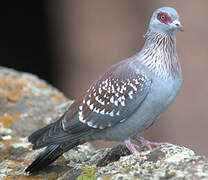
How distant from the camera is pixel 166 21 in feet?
14.0

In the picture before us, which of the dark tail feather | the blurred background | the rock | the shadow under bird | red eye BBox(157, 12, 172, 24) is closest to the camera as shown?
the rock

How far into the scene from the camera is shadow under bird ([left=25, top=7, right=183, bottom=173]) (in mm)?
4113

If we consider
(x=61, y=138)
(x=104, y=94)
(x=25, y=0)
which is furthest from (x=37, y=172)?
(x=25, y=0)

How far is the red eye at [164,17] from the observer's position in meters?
4.22

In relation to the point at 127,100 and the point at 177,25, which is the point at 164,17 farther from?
the point at 127,100

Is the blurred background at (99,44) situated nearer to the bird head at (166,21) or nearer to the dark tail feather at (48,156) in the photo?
the bird head at (166,21)

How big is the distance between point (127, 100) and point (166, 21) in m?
0.97

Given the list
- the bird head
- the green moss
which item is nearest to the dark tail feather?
the green moss

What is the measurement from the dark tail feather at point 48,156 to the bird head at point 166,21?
162 centimetres

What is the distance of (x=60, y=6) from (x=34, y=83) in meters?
4.69

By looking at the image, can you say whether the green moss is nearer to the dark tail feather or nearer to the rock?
the rock

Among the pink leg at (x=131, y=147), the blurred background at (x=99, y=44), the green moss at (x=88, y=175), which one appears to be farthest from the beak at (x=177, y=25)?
the blurred background at (x=99, y=44)

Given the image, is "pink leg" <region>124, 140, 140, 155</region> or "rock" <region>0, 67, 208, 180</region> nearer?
"rock" <region>0, 67, 208, 180</region>

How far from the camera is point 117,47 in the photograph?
9602mm
